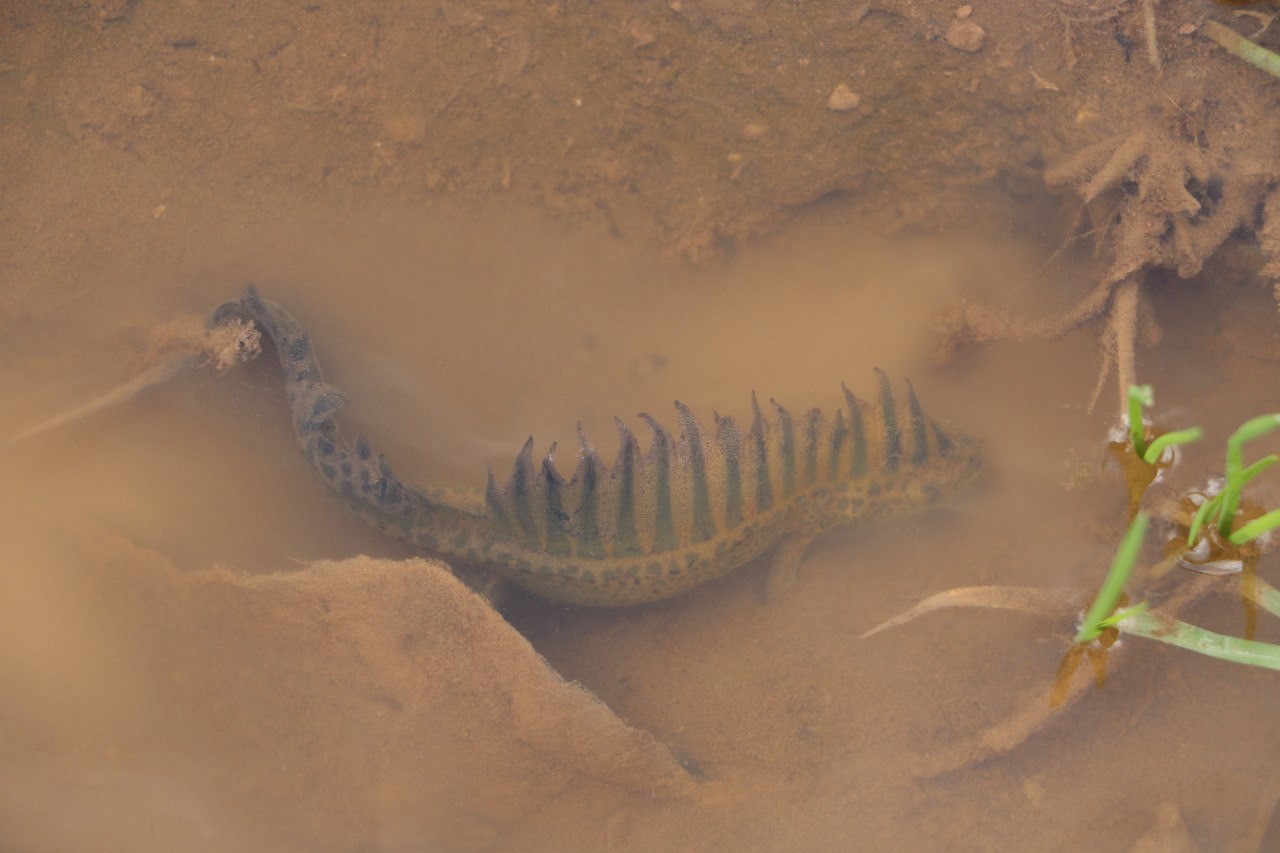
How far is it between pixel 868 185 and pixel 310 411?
3.03 m

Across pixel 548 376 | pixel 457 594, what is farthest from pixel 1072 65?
pixel 457 594

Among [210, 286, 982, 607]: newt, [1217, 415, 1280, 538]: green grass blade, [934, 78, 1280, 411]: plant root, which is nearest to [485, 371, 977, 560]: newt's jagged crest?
[210, 286, 982, 607]: newt

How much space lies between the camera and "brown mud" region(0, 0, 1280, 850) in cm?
332

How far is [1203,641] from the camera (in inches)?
122

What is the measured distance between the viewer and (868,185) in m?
4.65

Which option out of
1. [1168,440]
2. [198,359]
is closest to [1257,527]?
[1168,440]

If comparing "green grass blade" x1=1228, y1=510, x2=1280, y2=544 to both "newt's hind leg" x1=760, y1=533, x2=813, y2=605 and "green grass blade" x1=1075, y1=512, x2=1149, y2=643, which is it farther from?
"newt's hind leg" x1=760, y1=533, x2=813, y2=605

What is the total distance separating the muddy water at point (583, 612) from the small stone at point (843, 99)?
0.62 meters

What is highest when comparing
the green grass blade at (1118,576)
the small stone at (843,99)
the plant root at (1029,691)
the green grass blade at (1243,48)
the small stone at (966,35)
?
the small stone at (966,35)

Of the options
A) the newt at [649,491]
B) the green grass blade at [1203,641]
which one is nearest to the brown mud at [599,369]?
the newt at [649,491]

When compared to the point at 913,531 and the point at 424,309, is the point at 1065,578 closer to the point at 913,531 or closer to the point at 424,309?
the point at 913,531

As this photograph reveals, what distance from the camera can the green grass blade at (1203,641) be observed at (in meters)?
2.99

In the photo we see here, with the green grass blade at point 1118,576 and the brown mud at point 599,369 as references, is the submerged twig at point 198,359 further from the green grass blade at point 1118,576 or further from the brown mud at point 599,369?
the green grass blade at point 1118,576

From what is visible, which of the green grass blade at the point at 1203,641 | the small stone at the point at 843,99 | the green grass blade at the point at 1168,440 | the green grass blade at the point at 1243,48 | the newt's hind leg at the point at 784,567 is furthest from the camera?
the small stone at the point at 843,99
